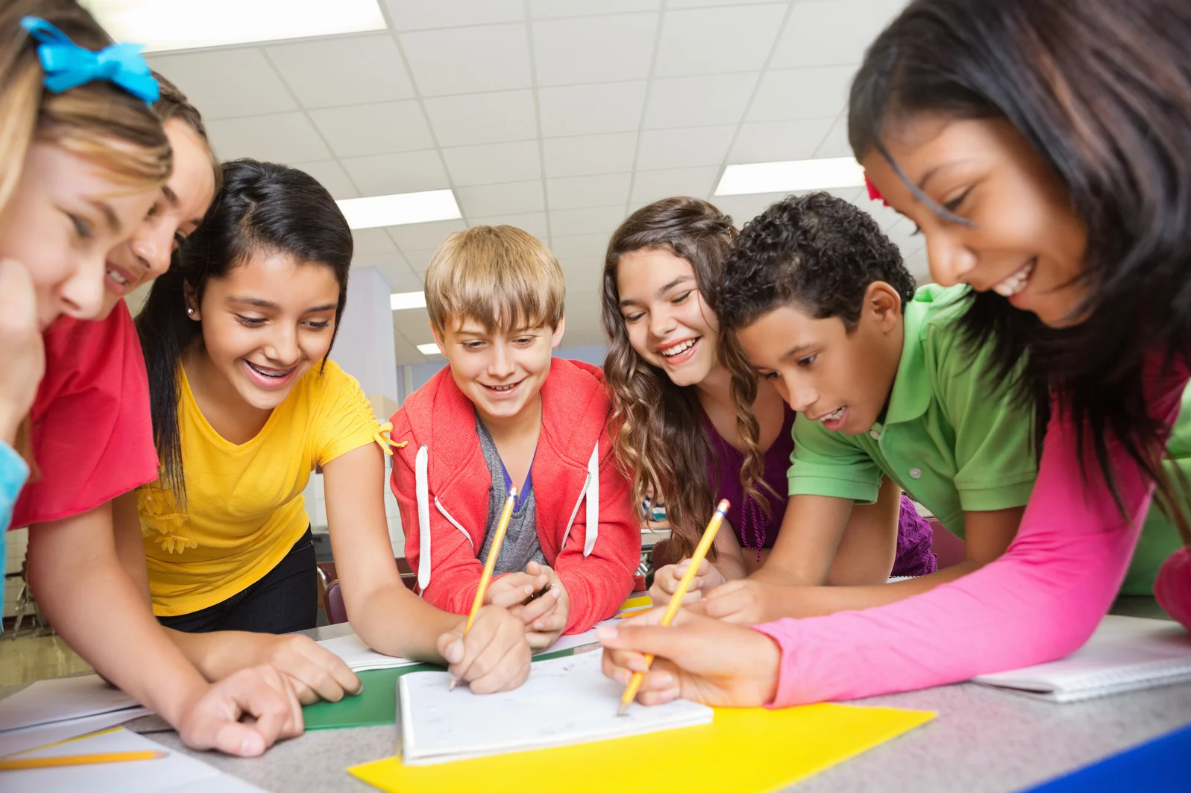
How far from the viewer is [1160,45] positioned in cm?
62

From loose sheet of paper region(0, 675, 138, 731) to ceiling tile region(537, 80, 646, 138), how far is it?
143 inches

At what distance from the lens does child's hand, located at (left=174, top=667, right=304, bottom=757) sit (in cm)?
68

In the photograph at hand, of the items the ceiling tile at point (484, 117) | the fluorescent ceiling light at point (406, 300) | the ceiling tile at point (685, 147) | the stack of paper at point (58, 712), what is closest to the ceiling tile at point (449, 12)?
the ceiling tile at point (484, 117)

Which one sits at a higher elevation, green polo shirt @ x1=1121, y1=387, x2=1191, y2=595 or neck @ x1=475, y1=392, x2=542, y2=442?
neck @ x1=475, y1=392, x2=542, y2=442

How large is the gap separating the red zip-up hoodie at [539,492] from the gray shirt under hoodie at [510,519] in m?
0.02

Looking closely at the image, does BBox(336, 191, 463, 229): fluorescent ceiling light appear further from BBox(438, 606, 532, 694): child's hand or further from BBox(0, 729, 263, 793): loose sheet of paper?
BBox(0, 729, 263, 793): loose sheet of paper

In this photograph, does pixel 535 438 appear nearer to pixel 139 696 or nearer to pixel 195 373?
pixel 195 373

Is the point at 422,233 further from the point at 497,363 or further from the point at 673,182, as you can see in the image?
the point at 497,363

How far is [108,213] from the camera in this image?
65 cm

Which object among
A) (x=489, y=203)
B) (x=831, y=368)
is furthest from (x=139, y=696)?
(x=489, y=203)

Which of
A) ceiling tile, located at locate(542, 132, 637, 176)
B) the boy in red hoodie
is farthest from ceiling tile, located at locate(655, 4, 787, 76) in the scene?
the boy in red hoodie

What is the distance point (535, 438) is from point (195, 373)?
1.99 feet

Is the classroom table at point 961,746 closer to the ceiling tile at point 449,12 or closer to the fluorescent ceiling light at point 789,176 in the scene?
the ceiling tile at point 449,12

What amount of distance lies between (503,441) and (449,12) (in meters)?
2.57
